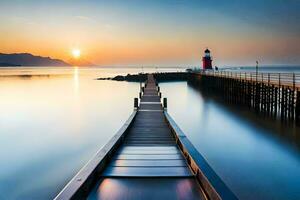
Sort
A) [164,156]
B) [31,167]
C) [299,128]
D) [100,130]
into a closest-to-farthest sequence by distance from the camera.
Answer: [164,156] → [31,167] → [299,128] → [100,130]

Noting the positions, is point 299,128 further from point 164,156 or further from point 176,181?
point 176,181

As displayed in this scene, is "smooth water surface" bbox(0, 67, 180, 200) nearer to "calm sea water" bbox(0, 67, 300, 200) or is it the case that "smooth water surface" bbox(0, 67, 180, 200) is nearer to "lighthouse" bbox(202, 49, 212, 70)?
"calm sea water" bbox(0, 67, 300, 200)

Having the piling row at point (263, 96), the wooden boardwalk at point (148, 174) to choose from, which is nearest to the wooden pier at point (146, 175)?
the wooden boardwalk at point (148, 174)

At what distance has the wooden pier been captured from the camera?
3.95 m

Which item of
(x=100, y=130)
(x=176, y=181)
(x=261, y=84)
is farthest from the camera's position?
(x=261, y=84)

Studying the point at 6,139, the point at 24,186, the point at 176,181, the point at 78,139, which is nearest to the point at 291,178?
the point at 176,181

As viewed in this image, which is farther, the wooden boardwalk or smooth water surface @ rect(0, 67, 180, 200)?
smooth water surface @ rect(0, 67, 180, 200)

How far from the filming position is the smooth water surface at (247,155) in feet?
24.9

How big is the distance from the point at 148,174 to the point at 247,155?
6.86 metres

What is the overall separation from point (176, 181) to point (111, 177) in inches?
40.2

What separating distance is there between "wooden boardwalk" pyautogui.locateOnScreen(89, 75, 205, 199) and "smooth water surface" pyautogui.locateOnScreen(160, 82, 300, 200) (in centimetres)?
225

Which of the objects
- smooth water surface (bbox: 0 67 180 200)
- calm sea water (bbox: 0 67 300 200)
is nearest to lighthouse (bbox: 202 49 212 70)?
calm sea water (bbox: 0 67 300 200)

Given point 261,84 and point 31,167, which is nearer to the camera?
point 31,167

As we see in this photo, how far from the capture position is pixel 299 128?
1362cm
